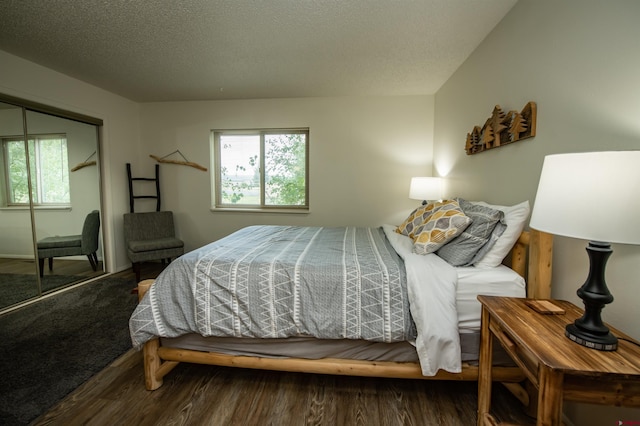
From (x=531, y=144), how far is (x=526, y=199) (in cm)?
35

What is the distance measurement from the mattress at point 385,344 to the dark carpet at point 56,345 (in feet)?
2.38

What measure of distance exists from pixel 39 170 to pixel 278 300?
3.27 metres

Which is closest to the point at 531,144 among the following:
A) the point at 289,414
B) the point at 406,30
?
the point at 406,30

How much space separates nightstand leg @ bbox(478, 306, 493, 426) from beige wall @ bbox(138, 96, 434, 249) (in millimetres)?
2521

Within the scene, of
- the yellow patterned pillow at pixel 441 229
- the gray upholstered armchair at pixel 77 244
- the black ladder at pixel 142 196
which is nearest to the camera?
the yellow patterned pillow at pixel 441 229

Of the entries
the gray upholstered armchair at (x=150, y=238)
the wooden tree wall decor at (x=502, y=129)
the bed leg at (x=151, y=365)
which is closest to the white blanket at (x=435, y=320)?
the wooden tree wall decor at (x=502, y=129)

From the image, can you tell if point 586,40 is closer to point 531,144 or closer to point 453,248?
point 531,144

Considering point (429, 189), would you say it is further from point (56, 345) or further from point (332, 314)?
point (56, 345)

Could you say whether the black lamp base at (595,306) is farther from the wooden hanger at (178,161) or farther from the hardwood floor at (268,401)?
the wooden hanger at (178,161)

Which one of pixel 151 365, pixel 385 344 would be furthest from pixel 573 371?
pixel 151 365

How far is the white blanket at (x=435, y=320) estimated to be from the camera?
52.4 inches

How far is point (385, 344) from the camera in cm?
146

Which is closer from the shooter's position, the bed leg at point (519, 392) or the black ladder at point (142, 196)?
the bed leg at point (519, 392)

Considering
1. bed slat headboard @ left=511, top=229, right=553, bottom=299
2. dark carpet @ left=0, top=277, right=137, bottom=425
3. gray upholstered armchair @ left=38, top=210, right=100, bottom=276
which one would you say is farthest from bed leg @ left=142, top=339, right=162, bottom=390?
gray upholstered armchair @ left=38, top=210, right=100, bottom=276
